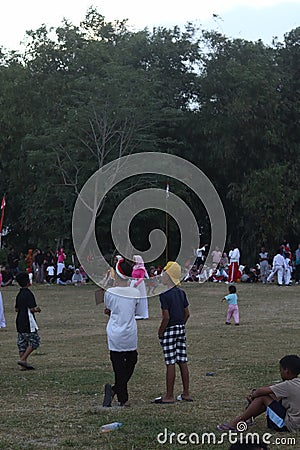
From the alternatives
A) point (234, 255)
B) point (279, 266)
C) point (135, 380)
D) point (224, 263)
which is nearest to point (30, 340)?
point (135, 380)

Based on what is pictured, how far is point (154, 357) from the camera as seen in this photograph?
13750 millimetres

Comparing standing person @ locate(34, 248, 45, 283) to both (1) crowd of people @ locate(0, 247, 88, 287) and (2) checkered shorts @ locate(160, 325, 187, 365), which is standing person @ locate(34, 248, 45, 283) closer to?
(1) crowd of people @ locate(0, 247, 88, 287)

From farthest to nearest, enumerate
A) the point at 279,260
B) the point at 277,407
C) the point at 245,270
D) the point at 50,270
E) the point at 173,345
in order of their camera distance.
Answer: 1. the point at 50,270
2. the point at 245,270
3. the point at 279,260
4. the point at 173,345
5. the point at 277,407

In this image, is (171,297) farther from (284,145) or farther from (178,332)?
(284,145)

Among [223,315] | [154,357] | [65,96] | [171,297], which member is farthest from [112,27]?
[171,297]

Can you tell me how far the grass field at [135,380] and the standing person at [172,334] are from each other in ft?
0.84

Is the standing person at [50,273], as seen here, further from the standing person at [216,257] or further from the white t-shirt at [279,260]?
the white t-shirt at [279,260]

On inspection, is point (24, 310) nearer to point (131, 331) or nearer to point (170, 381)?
point (131, 331)

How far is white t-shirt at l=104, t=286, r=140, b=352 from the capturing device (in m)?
9.47

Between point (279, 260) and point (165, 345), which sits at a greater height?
point (279, 260)

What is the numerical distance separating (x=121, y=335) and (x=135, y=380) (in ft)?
7.01

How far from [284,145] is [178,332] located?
33993mm

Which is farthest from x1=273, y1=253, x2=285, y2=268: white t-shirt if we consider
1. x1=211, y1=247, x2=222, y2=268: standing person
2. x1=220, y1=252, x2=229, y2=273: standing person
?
x1=220, y1=252, x2=229, y2=273: standing person

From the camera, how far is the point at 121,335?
945cm
